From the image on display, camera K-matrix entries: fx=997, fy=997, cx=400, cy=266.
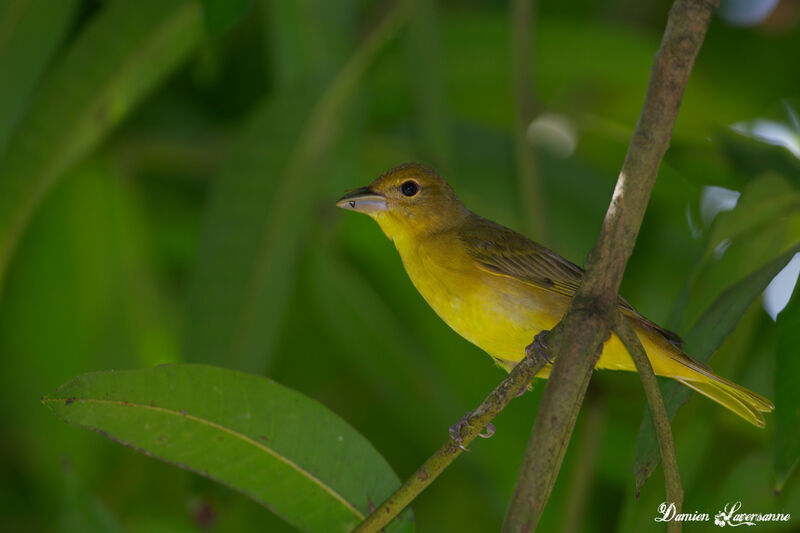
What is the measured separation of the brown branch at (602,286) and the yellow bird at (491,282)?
0.78 meters

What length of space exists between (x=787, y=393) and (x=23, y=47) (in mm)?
2440

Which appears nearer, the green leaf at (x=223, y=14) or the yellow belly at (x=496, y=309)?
the yellow belly at (x=496, y=309)

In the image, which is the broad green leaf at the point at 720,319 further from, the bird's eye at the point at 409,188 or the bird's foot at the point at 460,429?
Answer: the bird's eye at the point at 409,188

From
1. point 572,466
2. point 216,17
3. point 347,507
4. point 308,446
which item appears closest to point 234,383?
point 308,446

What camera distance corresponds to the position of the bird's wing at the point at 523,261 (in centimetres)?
278

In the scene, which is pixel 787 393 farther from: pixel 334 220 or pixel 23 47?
pixel 23 47

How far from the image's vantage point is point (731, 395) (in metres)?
2.52

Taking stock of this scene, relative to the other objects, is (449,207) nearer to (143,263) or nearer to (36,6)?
(36,6)

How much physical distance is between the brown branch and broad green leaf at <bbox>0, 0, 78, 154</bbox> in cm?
208

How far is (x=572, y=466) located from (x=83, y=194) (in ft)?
8.16

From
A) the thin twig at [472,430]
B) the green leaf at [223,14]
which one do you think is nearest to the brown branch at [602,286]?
the thin twig at [472,430]

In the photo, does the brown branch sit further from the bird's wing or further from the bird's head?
the bird's head

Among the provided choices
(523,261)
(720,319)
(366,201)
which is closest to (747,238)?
(720,319)
